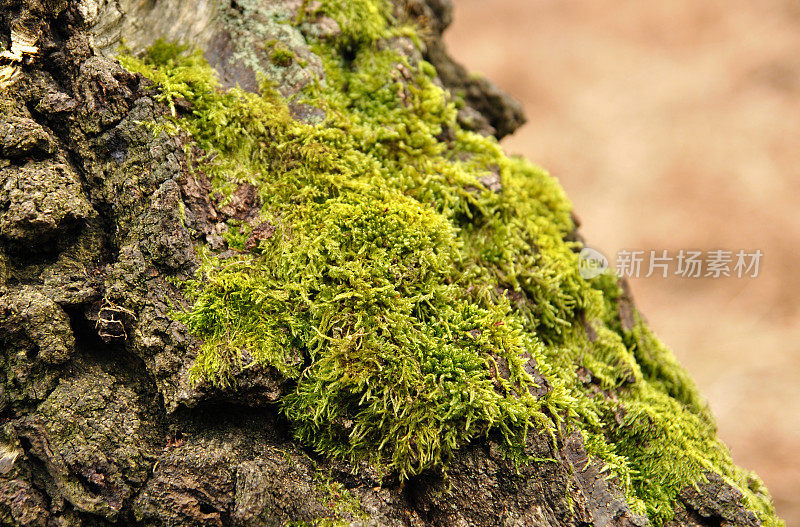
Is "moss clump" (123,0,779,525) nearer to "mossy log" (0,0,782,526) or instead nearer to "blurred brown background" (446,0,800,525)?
"mossy log" (0,0,782,526)

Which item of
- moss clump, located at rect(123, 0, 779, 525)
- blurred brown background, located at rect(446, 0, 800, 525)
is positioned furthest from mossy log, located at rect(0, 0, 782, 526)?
blurred brown background, located at rect(446, 0, 800, 525)

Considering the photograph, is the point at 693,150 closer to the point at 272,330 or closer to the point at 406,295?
the point at 406,295

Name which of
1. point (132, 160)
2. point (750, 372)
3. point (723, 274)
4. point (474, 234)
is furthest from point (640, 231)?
point (132, 160)

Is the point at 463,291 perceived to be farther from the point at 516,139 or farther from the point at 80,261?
the point at 516,139

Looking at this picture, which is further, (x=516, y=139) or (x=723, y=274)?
(x=516, y=139)

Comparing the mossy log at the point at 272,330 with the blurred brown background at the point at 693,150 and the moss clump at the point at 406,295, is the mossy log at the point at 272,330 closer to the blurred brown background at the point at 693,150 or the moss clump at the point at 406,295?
the moss clump at the point at 406,295

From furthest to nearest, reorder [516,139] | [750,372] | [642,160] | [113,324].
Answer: [516,139], [642,160], [750,372], [113,324]

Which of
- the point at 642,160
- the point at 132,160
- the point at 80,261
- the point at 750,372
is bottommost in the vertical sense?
the point at 80,261

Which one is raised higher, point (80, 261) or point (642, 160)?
point (642, 160)
